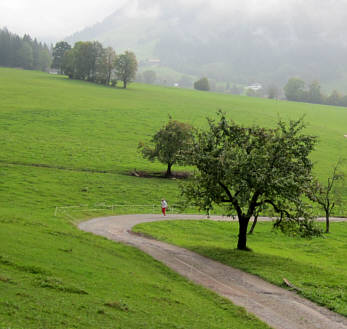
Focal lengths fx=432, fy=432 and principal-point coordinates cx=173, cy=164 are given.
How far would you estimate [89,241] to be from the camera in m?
33.2

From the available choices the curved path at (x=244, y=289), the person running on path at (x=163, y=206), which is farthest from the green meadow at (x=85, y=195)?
the person running on path at (x=163, y=206)

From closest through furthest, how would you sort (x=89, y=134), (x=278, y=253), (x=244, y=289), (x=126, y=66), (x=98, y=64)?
(x=244, y=289)
(x=278, y=253)
(x=89, y=134)
(x=126, y=66)
(x=98, y=64)

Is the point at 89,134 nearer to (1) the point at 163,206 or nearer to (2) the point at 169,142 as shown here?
(2) the point at 169,142

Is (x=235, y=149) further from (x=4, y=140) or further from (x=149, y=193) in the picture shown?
(x=4, y=140)

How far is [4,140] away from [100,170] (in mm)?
22289

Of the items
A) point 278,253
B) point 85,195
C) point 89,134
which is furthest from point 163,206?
point 89,134

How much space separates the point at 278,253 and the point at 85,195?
28.9 metres

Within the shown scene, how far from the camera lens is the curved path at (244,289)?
21.6 metres

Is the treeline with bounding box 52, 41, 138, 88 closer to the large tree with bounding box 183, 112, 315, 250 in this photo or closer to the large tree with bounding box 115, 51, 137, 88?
the large tree with bounding box 115, 51, 137, 88

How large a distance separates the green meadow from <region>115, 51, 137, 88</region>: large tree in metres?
9.65

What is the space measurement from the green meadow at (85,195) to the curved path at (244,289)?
137cm

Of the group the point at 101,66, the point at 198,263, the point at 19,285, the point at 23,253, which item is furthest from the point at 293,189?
the point at 101,66

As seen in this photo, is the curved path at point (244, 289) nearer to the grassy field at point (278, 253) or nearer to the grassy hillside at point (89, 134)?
the grassy field at point (278, 253)

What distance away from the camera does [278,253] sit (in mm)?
39656
